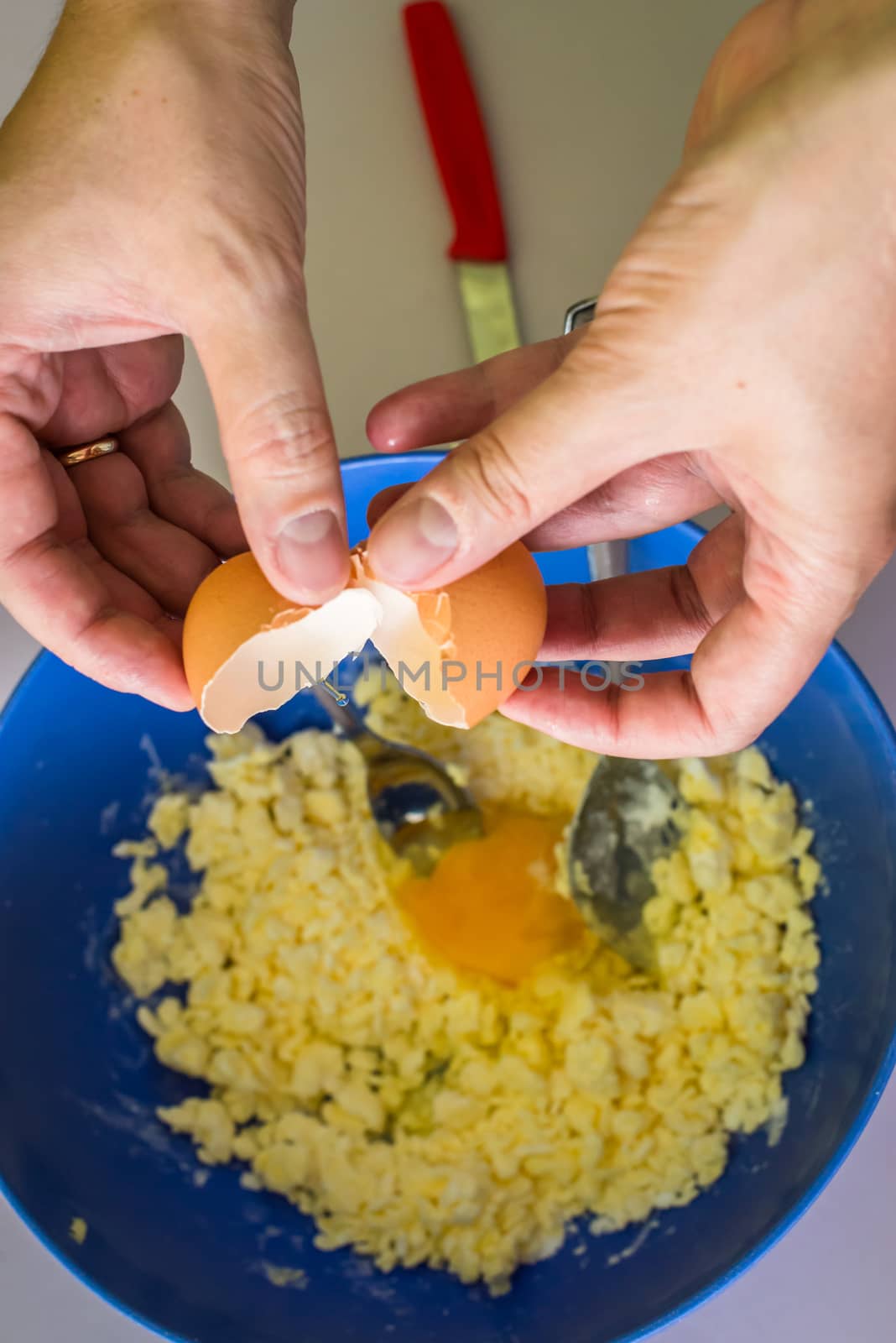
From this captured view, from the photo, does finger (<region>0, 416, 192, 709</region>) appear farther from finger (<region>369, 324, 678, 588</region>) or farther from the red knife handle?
the red knife handle

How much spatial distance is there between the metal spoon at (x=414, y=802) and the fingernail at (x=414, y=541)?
82 cm

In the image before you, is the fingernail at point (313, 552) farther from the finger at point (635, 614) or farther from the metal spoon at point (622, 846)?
the metal spoon at point (622, 846)

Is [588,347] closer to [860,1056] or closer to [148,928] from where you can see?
[860,1056]

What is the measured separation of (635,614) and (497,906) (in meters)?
0.59

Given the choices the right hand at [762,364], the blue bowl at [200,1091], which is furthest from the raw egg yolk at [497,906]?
the right hand at [762,364]

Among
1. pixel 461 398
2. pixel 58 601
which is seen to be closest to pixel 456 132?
pixel 461 398

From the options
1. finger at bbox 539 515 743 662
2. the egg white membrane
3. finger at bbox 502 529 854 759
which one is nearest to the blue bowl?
finger at bbox 539 515 743 662

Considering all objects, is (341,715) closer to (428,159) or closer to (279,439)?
(279,439)

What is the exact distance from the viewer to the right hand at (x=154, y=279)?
3.16ft

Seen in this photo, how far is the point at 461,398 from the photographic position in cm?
133

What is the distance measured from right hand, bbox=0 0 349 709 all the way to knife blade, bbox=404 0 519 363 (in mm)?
666

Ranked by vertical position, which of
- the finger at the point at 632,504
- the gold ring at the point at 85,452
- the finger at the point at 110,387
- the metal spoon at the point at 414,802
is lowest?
the metal spoon at the point at 414,802

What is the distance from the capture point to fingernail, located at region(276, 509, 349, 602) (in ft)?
3.13

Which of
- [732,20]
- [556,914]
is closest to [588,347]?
[556,914]
